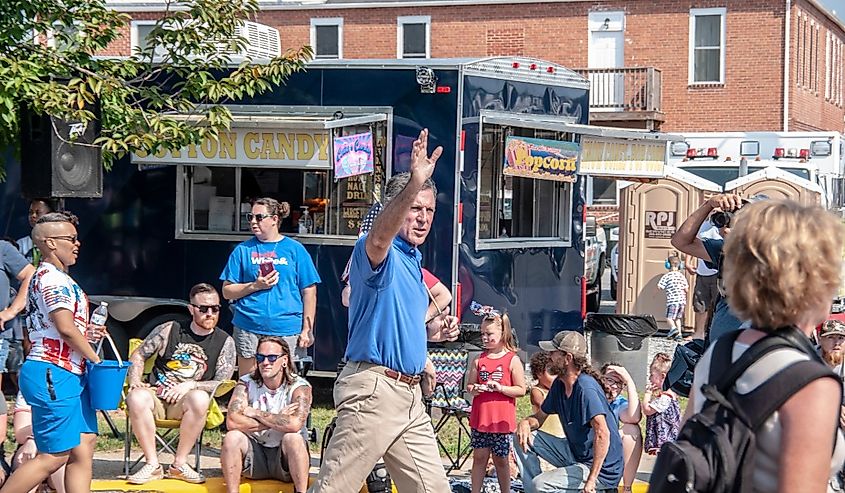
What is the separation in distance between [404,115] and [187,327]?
8.58 ft

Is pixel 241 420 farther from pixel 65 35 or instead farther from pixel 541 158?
pixel 541 158

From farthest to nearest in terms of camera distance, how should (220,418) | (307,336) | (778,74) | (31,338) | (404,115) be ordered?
1. (778,74)
2. (404,115)
3. (307,336)
4. (220,418)
5. (31,338)

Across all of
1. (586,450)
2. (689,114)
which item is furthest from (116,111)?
(689,114)

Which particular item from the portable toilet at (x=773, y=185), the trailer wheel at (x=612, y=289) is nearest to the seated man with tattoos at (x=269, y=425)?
the portable toilet at (x=773, y=185)

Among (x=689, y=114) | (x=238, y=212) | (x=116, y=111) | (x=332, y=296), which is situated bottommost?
(x=332, y=296)

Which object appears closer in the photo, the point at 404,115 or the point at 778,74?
the point at 404,115

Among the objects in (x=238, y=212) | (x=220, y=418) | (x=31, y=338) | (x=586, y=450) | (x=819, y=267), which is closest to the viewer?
(x=819, y=267)

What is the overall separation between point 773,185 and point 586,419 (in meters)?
10.9

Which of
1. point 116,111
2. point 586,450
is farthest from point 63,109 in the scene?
point 586,450

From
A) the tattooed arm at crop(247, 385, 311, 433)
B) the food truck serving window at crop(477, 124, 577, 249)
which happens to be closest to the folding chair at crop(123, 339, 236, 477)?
the tattooed arm at crop(247, 385, 311, 433)

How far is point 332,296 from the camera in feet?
35.9

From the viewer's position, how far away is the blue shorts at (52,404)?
661 cm

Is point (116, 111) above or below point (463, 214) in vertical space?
above

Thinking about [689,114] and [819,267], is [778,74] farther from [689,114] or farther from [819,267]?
[819,267]
